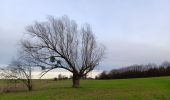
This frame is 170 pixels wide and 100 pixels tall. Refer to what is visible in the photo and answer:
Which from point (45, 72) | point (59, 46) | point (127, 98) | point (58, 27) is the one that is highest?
point (58, 27)

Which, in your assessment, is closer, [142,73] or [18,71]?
[18,71]

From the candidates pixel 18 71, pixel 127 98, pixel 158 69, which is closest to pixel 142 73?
pixel 158 69

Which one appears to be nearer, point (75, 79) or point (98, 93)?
point (98, 93)

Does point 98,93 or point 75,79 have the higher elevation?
point 75,79

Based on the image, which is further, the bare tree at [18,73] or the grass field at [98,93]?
the bare tree at [18,73]

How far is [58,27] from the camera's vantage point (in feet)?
151

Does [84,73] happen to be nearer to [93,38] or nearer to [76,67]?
[76,67]

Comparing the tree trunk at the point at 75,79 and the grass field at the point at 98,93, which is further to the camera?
the tree trunk at the point at 75,79

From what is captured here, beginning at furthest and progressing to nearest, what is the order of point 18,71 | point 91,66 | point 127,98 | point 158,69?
point 158,69 < point 18,71 < point 91,66 < point 127,98

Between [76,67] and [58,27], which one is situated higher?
[58,27]

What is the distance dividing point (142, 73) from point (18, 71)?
5507 cm

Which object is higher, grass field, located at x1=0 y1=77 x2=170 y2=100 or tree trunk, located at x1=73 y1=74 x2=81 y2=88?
tree trunk, located at x1=73 y1=74 x2=81 y2=88

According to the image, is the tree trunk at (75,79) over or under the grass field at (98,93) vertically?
over

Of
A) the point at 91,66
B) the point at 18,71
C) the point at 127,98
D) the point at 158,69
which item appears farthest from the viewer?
the point at 158,69
